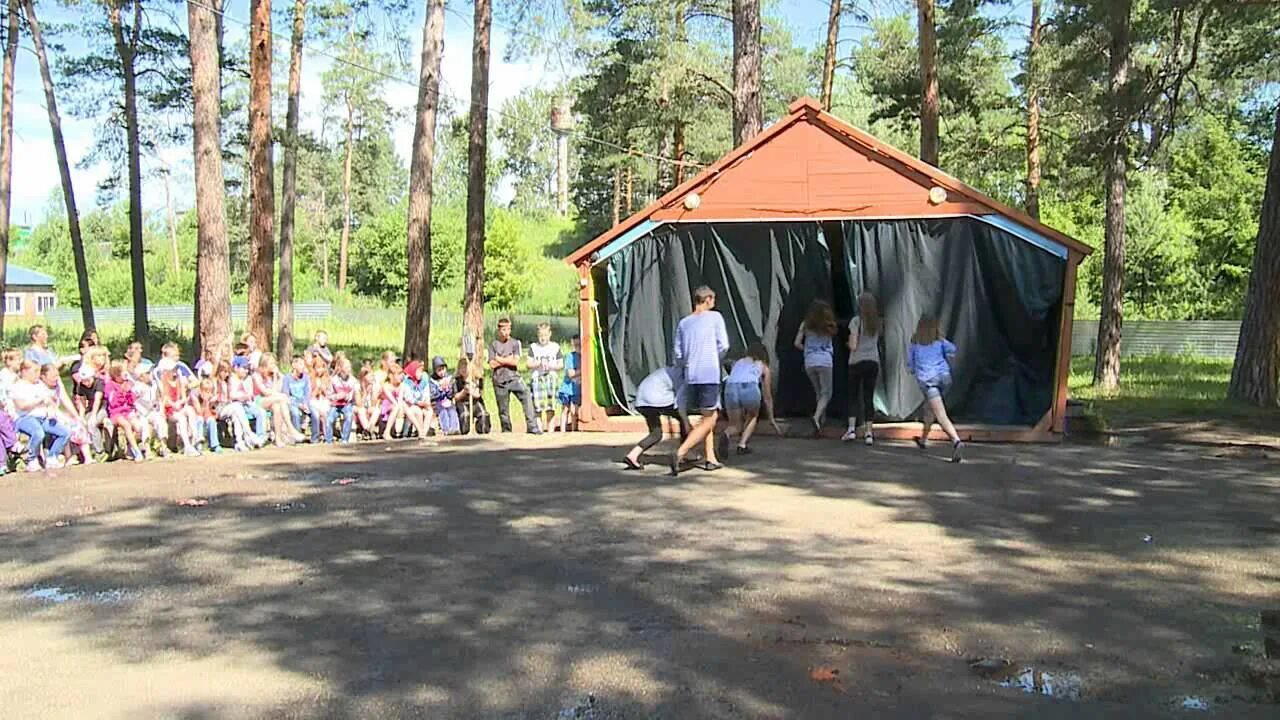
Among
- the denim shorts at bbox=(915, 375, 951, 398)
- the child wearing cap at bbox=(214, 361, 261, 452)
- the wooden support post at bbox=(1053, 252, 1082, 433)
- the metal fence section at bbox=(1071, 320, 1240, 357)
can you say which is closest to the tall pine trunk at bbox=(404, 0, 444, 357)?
the child wearing cap at bbox=(214, 361, 261, 452)

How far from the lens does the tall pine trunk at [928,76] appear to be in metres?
19.6

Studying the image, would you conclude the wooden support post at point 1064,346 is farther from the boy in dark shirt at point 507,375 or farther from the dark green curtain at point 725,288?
the boy in dark shirt at point 507,375

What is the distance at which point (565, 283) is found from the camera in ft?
212

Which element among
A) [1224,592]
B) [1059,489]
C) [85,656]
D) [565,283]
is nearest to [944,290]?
[1059,489]

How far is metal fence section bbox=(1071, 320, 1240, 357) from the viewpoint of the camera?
3869 centimetres

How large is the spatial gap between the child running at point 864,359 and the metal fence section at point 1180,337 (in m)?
28.2

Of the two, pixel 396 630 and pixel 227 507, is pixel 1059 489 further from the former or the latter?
pixel 227 507

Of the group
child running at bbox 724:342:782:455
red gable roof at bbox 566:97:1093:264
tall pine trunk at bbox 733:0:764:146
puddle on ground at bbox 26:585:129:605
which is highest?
tall pine trunk at bbox 733:0:764:146

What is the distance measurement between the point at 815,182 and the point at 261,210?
10.5 m

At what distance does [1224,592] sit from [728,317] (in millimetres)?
8522

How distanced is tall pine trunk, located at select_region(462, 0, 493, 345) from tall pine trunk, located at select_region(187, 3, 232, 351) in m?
4.96

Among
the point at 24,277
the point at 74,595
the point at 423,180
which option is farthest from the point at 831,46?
the point at 24,277

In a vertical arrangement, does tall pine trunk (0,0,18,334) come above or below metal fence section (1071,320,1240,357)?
above

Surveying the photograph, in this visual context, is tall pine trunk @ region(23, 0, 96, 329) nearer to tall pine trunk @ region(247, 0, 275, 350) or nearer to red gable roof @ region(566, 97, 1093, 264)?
tall pine trunk @ region(247, 0, 275, 350)
